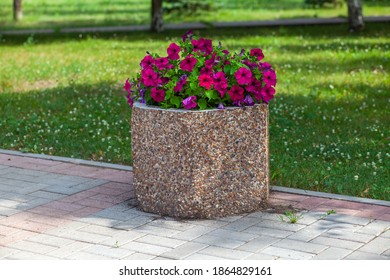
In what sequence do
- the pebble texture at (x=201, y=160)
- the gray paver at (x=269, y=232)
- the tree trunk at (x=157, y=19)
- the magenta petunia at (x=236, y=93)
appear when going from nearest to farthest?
the gray paver at (x=269, y=232), the pebble texture at (x=201, y=160), the magenta petunia at (x=236, y=93), the tree trunk at (x=157, y=19)

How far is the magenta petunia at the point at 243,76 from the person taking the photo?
7.51 metres

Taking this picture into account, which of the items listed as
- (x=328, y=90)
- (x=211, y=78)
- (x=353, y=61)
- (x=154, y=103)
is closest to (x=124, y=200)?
(x=154, y=103)

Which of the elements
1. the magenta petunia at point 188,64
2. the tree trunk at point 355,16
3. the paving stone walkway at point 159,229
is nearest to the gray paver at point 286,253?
the paving stone walkway at point 159,229

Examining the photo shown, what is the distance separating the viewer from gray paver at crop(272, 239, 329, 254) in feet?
21.8

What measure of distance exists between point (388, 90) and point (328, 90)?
102 centimetres

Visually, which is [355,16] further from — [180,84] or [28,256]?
[28,256]

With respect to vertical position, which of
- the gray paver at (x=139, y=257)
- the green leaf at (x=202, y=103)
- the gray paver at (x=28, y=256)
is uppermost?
the green leaf at (x=202, y=103)

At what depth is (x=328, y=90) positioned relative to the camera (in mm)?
14555

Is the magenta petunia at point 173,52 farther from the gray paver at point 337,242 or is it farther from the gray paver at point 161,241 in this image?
the gray paver at point 337,242

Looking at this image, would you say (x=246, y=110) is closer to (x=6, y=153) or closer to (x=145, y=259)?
(x=145, y=259)

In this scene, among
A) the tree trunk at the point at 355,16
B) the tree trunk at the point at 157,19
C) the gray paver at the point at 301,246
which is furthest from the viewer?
the tree trunk at the point at 157,19

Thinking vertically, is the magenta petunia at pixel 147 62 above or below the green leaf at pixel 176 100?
above

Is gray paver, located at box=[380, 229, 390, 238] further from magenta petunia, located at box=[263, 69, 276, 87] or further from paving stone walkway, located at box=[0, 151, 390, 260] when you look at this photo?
magenta petunia, located at box=[263, 69, 276, 87]

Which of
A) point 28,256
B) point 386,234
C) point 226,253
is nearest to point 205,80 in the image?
point 226,253
